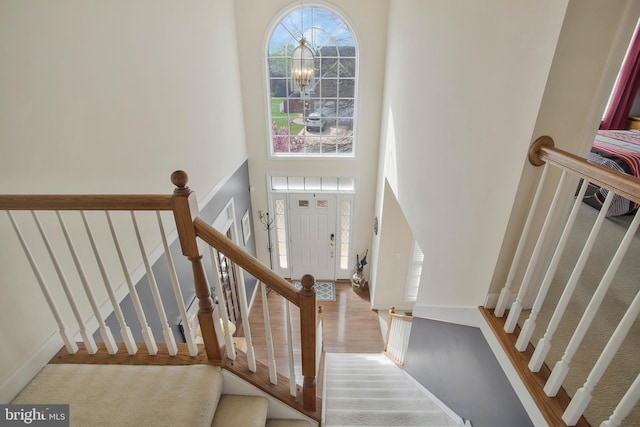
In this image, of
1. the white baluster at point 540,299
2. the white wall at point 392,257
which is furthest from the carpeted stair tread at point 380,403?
the white wall at point 392,257

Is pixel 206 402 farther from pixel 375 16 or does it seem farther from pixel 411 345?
pixel 375 16

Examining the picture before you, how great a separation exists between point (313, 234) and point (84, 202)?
Answer: 5037 millimetres

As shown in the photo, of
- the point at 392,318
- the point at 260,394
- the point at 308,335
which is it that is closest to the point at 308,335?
the point at 308,335

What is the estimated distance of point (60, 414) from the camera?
4.58 ft

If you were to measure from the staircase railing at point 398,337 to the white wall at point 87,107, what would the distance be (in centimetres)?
281

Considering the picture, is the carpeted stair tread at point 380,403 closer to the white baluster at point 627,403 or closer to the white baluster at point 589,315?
the white baluster at point 589,315

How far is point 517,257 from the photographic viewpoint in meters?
1.61

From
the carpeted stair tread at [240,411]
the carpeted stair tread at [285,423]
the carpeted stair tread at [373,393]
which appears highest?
the carpeted stair tread at [240,411]

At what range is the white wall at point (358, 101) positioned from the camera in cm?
489

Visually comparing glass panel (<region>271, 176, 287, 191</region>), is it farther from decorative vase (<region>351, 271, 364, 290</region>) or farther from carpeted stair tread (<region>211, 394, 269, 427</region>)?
carpeted stair tread (<region>211, 394, 269, 427</region>)

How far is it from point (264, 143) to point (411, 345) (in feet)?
12.8

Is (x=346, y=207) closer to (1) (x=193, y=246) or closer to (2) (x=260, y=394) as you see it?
(2) (x=260, y=394)

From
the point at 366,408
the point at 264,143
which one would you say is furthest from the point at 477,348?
the point at 264,143

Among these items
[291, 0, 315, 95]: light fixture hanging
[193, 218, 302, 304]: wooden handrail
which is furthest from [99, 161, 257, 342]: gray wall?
[291, 0, 315, 95]: light fixture hanging
